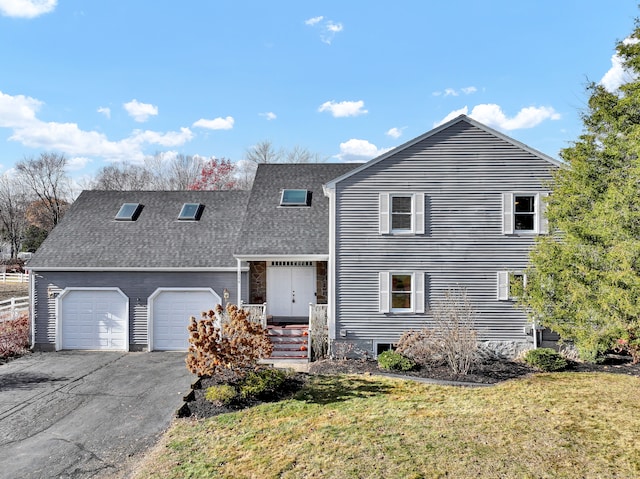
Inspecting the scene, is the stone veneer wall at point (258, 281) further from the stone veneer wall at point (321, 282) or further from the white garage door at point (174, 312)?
the stone veneer wall at point (321, 282)

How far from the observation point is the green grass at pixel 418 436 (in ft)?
20.0

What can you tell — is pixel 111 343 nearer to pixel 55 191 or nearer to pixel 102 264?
pixel 102 264

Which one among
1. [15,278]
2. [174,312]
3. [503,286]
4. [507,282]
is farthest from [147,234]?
[15,278]

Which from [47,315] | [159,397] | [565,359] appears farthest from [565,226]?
[47,315]

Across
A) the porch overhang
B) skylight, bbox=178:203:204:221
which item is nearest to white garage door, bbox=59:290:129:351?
skylight, bbox=178:203:204:221

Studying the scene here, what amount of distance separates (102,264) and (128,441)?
340 inches

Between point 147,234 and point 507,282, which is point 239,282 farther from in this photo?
point 507,282

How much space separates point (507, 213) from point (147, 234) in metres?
13.2

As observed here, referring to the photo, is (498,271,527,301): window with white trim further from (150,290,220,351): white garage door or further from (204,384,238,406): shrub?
(150,290,220,351): white garage door

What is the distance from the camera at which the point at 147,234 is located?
51.2ft

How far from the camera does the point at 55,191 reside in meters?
44.8

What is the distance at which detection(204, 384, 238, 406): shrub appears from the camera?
875cm

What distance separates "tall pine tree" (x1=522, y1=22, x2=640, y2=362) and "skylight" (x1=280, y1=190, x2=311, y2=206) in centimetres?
828

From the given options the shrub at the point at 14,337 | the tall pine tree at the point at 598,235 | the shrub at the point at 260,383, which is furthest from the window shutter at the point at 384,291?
the shrub at the point at 14,337
